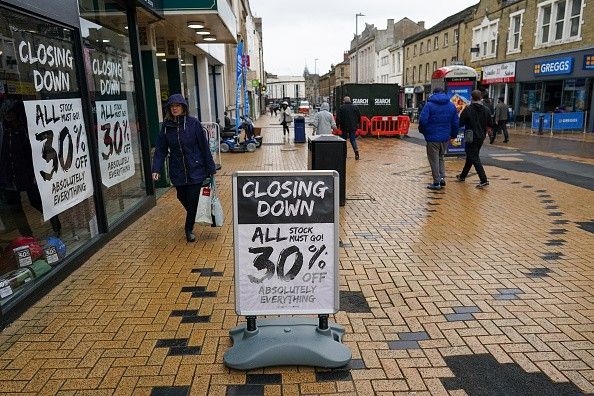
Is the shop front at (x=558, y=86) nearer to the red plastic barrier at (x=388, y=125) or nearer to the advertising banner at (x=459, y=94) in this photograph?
the red plastic barrier at (x=388, y=125)

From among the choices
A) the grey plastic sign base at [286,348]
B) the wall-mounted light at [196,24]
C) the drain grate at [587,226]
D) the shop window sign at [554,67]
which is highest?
the wall-mounted light at [196,24]

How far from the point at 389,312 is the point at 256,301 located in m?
1.27

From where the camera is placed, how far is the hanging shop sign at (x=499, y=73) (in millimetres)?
25984

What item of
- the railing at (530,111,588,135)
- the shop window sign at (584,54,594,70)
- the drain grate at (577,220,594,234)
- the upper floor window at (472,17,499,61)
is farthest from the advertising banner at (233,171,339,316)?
the upper floor window at (472,17,499,61)

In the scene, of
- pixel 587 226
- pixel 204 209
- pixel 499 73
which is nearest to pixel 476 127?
pixel 587 226

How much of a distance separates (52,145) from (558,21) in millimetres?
25003

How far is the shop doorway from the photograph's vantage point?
76.4ft

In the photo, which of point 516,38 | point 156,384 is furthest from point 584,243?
point 516,38

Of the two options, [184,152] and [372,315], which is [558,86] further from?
[372,315]

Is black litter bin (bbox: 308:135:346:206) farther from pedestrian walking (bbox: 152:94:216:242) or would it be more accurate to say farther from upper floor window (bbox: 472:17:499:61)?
upper floor window (bbox: 472:17:499:61)

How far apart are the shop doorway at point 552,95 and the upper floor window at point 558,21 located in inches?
82.0

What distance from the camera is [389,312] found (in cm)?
376

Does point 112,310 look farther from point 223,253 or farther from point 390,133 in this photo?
point 390,133

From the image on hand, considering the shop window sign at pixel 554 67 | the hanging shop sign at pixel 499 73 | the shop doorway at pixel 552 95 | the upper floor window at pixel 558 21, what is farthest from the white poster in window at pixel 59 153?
the hanging shop sign at pixel 499 73
